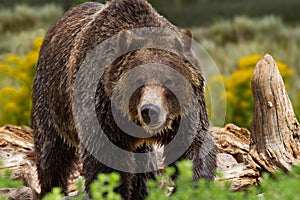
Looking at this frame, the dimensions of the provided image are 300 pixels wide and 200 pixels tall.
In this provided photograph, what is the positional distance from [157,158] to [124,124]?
48.0 inches

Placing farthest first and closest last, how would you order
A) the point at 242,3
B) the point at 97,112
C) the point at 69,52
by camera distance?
the point at 242,3 < the point at 69,52 < the point at 97,112

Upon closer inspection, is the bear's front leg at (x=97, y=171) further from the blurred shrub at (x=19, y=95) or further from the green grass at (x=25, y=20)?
the green grass at (x=25, y=20)

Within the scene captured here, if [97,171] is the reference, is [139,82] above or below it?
above

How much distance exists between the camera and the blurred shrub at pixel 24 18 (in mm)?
21031

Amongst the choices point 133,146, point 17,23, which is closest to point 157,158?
point 133,146

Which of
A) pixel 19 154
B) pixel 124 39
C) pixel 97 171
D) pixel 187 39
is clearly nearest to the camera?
pixel 124 39

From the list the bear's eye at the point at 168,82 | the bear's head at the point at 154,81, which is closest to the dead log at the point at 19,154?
the bear's head at the point at 154,81

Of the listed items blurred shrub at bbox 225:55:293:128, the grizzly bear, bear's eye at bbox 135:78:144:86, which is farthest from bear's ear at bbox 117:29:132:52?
blurred shrub at bbox 225:55:293:128

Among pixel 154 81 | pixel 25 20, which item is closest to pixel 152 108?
pixel 154 81

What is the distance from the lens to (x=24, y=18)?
21594 mm

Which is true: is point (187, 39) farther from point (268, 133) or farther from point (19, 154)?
point (19, 154)

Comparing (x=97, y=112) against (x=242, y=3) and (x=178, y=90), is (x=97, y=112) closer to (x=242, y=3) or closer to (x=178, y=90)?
→ (x=178, y=90)

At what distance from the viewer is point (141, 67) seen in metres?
5.76

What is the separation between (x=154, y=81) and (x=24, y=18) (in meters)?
16.4
